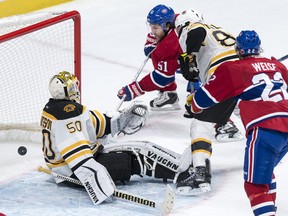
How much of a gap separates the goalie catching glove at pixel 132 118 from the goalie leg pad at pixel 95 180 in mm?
498

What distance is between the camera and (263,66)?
3785mm

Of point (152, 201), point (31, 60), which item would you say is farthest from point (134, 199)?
point (31, 60)

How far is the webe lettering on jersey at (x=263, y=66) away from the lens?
3766 millimetres

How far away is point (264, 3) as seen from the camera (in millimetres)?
7332

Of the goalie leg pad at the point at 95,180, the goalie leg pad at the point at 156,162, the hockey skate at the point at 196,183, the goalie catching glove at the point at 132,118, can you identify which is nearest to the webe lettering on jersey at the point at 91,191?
the goalie leg pad at the point at 95,180

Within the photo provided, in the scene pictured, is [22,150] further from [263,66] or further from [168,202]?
[263,66]

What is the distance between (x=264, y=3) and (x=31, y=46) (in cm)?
235

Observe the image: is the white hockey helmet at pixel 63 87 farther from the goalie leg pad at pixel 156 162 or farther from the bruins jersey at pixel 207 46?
the bruins jersey at pixel 207 46

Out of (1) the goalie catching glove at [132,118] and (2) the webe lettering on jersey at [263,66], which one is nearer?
(2) the webe lettering on jersey at [263,66]

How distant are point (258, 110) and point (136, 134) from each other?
1372mm

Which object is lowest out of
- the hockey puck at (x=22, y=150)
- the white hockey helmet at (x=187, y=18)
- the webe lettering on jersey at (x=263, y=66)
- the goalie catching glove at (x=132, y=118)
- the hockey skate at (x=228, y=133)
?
the hockey puck at (x=22, y=150)

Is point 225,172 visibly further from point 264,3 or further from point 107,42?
point 264,3

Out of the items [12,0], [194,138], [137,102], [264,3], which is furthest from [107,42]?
[194,138]

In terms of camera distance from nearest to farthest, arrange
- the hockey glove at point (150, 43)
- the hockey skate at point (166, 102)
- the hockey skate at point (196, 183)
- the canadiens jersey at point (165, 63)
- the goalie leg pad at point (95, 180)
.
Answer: the goalie leg pad at point (95, 180), the hockey skate at point (196, 183), the canadiens jersey at point (165, 63), the hockey glove at point (150, 43), the hockey skate at point (166, 102)
